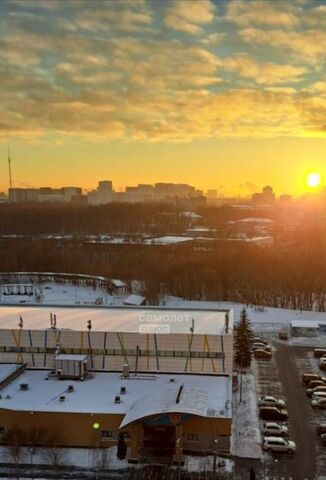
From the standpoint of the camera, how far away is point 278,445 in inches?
379

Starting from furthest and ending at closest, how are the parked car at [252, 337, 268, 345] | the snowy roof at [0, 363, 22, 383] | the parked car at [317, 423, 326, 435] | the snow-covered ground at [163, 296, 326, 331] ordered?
the snow-covered ground at [163, 296, 326, 331] < the parked car at [252, 337, 268, 345] < the snowy roof at [0, 363, 22, 383] < the parked car at [317, 423, 326, 435]

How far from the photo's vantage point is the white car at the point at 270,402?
37.8 feet

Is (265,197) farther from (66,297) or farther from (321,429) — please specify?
(321,429)

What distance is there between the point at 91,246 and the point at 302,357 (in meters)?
27.8

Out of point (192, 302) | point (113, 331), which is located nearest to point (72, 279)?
point (192, 302)

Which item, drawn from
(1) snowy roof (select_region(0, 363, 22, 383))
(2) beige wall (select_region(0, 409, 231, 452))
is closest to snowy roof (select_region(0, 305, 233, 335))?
(1) snowy roof (select_region(0, 363, 22, 383))

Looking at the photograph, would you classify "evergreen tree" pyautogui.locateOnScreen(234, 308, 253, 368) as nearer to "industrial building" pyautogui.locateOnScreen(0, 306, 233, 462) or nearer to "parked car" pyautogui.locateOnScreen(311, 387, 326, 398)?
"industrial building" pyautogui.locateOnScreen(0, 306, 233, 462)

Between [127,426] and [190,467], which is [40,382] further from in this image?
[190,467]

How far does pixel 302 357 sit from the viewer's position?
1552 centimetres

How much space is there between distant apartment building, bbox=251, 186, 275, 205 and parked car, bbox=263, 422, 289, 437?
11732 cm

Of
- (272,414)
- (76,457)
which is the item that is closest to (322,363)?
(272,414)

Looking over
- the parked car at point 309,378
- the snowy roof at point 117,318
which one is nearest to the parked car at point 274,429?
the snowy roof at point 117,318

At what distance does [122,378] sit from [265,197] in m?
125

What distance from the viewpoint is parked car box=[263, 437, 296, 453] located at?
9609mm
